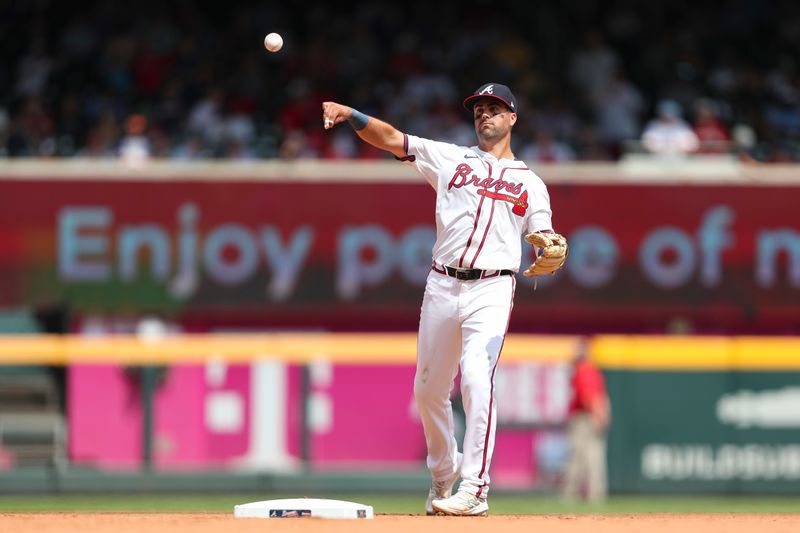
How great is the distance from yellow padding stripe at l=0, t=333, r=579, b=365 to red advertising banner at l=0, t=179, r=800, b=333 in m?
0.27

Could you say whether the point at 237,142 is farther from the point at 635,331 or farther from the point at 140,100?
the point at 635,331

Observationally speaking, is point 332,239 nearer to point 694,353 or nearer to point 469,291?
point 694,353

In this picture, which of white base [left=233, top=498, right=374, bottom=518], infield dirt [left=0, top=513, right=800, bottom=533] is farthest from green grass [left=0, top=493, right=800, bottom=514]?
white base [left=233, top=498, right=374, bottom=518]

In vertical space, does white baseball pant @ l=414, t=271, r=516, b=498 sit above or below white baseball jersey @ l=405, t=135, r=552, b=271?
below

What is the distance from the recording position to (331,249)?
16172mm

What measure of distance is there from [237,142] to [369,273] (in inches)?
76.4

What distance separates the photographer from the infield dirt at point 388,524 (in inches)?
287

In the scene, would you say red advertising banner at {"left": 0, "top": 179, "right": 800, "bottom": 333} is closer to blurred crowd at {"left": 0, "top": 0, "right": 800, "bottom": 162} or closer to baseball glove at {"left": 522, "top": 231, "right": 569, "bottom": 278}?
blurred crowd at {"left": 0, "top": 0, "right": 800, "bottom": 162}

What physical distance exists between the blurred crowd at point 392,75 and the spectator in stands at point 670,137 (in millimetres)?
15

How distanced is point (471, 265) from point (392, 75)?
31.7 feet

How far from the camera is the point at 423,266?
16.2 meters

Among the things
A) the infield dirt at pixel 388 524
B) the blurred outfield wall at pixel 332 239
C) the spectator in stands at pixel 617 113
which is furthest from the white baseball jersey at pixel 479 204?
the spectator in stands at pixel 617 113

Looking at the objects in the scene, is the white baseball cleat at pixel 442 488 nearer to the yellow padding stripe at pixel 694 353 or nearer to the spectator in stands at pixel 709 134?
the yellow padding stripe at pixel 694 353

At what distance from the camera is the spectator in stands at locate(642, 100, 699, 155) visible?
16.1 metres
